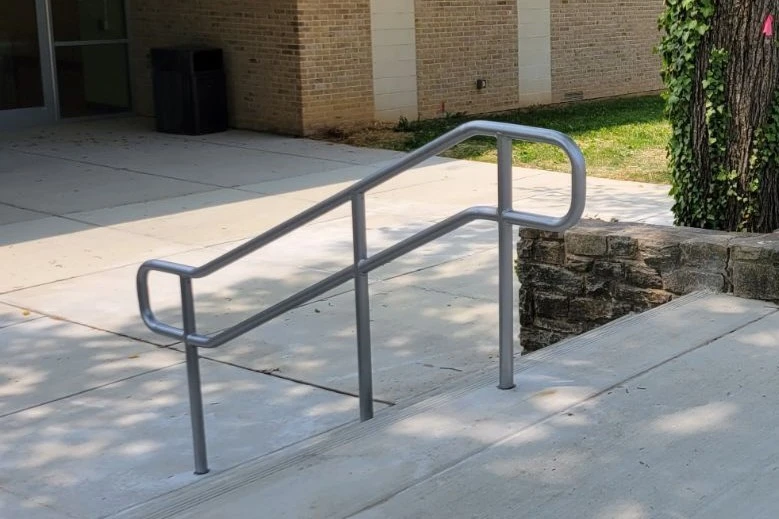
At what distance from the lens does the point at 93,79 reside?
54.6 feet

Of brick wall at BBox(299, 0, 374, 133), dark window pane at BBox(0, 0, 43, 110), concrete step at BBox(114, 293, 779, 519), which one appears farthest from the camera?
dark window pane at BBox(0, 0, 43, 110)

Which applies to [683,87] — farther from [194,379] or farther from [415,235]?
[194,379]

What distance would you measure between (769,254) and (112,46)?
13.3m

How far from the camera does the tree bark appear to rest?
5.67 meters

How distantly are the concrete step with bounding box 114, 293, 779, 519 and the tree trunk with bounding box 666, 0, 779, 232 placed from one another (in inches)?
45.1

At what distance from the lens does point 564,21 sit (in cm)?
1853

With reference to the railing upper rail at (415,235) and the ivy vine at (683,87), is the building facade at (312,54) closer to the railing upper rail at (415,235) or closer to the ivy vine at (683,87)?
the ivy vine at (683,87)

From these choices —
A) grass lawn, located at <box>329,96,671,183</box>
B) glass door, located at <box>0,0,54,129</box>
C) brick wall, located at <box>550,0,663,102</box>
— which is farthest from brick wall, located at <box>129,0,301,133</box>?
brick wall, located at <box>550,0,663,102</box>

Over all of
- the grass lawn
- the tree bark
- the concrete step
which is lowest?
the grass lawn

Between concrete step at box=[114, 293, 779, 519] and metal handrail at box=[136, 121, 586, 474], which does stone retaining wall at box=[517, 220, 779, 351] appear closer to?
concrete step at box=[114, 293, 779, 519]

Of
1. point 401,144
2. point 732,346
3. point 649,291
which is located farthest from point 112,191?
point 732,346

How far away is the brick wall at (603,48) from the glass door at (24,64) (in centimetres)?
770

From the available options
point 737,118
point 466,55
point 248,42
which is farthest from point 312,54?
point 737,118

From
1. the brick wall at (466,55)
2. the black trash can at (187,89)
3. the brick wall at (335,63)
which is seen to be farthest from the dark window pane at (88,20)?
the brick wall at (466,55)
